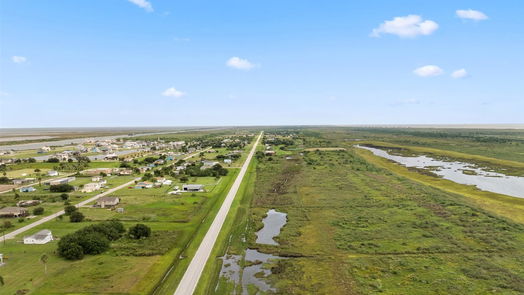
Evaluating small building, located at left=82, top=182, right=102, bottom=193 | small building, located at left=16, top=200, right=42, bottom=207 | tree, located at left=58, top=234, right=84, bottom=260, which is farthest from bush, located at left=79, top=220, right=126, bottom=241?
small building, located at left=82, top=182, right=102, bottom=193

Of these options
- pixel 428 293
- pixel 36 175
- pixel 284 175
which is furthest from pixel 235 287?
pixel 36 175

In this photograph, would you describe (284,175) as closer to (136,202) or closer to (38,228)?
(136,202)

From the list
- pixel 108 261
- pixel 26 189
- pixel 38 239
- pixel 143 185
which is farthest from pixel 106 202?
pixel 26 189

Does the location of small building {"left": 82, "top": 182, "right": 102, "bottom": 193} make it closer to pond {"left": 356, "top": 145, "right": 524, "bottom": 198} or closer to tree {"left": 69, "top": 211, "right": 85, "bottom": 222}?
tree {"left": 69, "top": 211, "right": 85, "bottom": 222}

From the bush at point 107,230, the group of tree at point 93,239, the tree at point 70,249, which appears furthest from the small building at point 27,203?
the tree at point 70,249

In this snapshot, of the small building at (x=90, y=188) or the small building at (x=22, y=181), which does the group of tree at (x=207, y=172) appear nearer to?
the small building at (x=90, y=188)
